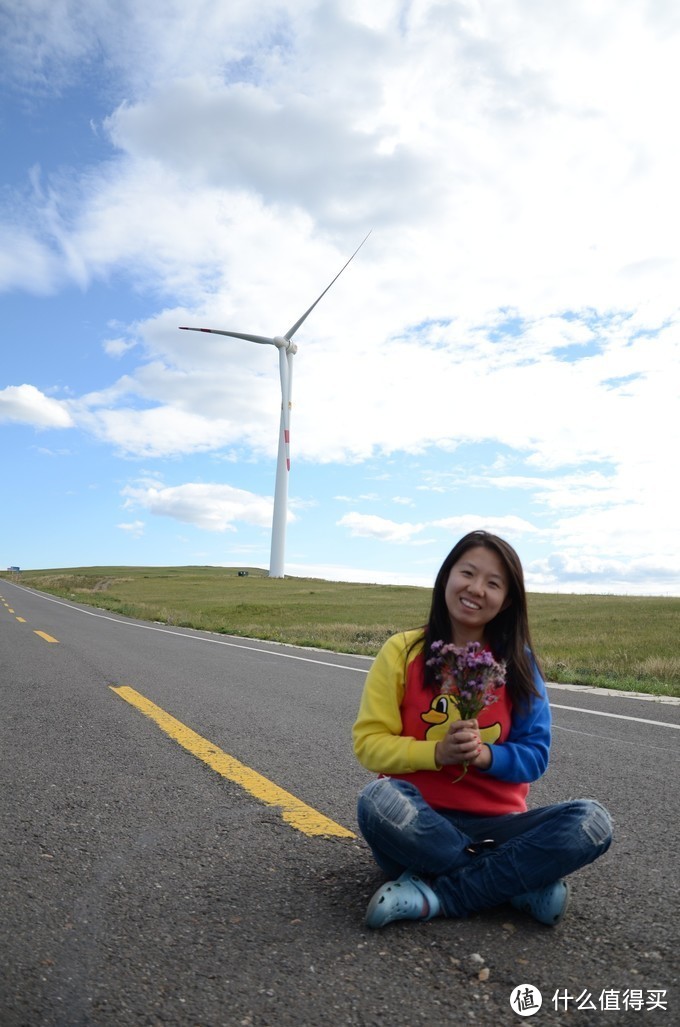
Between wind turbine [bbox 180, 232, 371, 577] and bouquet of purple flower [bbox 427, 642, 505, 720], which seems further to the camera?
wind turbine [bbox 180, 232, 371, 577]

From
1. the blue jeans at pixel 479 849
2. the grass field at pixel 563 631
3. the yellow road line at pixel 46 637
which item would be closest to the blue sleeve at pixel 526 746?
the blue jeans at pixel 479 849

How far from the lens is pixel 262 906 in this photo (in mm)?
2570

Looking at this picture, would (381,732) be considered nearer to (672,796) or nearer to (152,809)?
(152,809)

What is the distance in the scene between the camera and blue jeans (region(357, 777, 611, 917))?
2.54 metres

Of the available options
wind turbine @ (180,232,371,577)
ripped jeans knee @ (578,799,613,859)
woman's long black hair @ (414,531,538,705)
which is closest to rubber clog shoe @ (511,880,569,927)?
ripped jeans knee @ (578,799,613,859)

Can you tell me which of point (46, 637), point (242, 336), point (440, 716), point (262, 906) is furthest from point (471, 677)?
point (242, 336)

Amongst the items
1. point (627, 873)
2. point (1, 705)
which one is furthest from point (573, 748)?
point (1, 705)

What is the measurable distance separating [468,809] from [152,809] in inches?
59.0

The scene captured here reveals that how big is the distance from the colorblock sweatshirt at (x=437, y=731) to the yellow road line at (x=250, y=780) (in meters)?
0.76

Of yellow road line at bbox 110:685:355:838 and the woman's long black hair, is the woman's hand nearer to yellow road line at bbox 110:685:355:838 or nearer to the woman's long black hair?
the woman's long black hair

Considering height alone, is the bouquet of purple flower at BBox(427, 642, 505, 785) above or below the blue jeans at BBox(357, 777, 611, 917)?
above

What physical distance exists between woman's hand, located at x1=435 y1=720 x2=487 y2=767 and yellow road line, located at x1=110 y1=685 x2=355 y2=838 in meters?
1.09

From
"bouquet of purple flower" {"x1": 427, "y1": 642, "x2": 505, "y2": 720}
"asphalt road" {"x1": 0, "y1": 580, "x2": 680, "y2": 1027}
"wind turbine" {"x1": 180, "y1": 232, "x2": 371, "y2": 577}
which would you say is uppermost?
"wind turbine" {"x1": 180, "y1": 232, "x2": 371, "y2": 577}

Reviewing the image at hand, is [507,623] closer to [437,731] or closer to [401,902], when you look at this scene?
[437,731]
